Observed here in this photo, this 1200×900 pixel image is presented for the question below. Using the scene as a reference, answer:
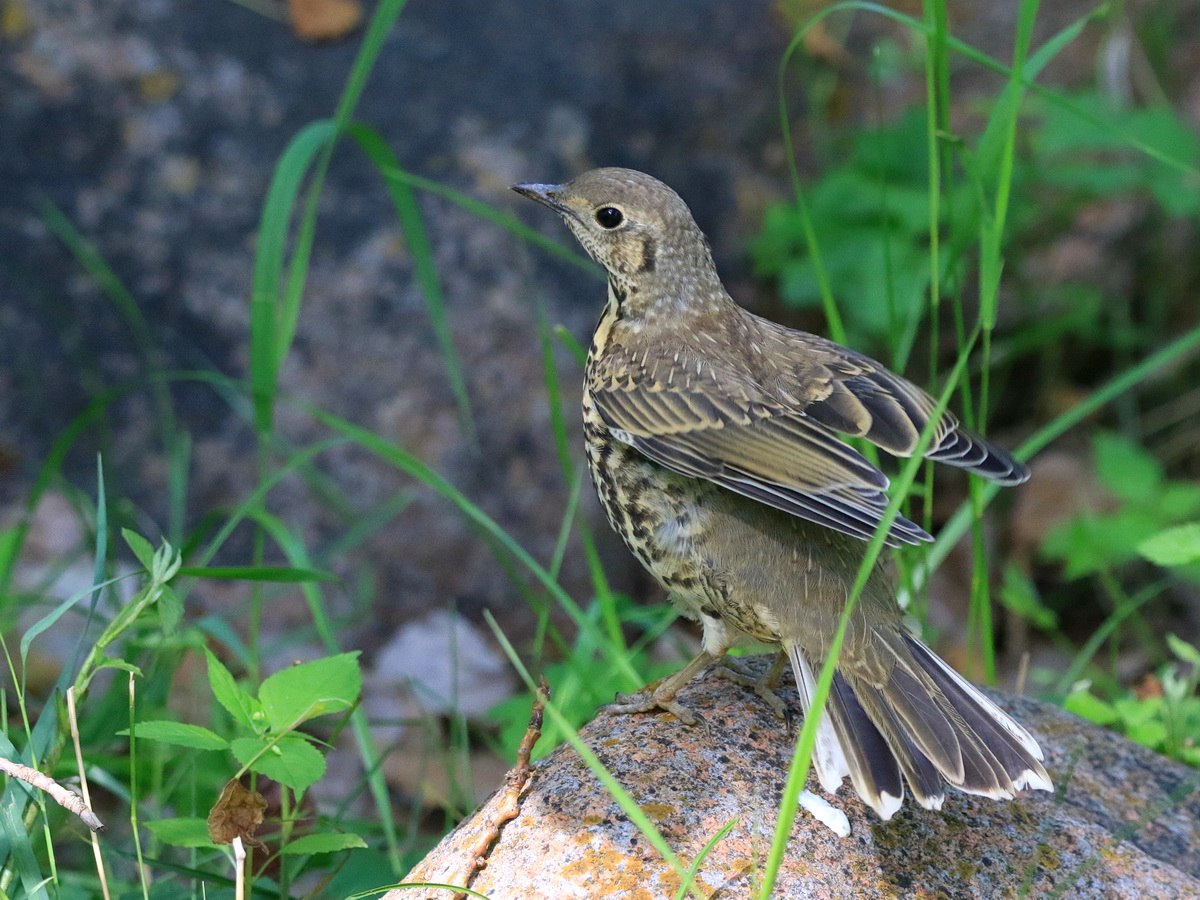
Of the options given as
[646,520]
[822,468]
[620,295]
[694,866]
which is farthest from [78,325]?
[694,866]

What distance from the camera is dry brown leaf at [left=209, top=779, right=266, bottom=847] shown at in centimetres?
290

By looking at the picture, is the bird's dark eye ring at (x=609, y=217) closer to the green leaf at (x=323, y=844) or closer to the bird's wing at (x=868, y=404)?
the bird's wing at (x=868, y=404)

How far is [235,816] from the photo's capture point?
292 centimetres

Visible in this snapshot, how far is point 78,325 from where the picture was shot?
19.1 feet

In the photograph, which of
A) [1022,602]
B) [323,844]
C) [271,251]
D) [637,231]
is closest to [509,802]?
[323,844]

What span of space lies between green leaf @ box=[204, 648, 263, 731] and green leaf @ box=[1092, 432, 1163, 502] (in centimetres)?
434

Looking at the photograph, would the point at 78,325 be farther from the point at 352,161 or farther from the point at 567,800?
the point at 567,800

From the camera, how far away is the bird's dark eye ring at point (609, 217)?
3615 mm

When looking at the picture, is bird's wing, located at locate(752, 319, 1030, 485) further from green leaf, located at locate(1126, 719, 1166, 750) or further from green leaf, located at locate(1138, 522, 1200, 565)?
green leaf, located at locate(1126, 719, 1166, 750)

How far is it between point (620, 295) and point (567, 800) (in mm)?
1460

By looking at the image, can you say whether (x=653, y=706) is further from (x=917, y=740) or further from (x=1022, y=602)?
(x=1022, y=602)

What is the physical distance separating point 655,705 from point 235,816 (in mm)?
930

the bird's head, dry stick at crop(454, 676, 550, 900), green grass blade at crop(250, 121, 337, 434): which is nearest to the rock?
dry stick at crop(454, 676, 550, 900)

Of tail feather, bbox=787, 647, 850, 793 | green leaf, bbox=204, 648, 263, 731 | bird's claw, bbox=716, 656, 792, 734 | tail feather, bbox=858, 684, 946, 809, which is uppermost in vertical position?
tail feather, bbox=858, 684, 946, 809
